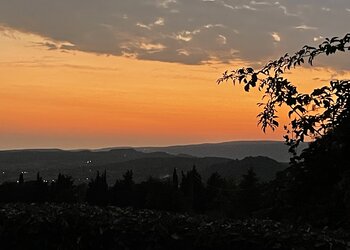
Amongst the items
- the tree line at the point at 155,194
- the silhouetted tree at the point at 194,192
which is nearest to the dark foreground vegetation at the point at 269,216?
the tree line at the point at 155,194

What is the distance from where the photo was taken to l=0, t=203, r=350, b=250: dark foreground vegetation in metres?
4.67

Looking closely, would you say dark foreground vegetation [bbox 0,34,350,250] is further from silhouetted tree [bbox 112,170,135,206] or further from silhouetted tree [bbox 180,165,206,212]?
silhouetted tree [bbox 180,165,206,212]

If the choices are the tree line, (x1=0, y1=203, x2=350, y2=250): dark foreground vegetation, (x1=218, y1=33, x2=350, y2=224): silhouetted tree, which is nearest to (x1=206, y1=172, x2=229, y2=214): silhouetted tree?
the tree line

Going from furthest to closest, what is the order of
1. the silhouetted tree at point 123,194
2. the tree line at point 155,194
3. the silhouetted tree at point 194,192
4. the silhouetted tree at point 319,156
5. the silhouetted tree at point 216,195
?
the silhouetted tree at point 194,192 → the silhouetted tree at point 216,195 → the silhouetted tree at point 123,194 → the tree line at point 155,194 → the silhouetted tree at point 319,156

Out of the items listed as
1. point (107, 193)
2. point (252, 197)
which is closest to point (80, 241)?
point (252, 197)

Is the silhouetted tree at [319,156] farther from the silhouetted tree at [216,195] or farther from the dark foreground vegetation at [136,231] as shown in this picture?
the silhouetted tree at [216,195]

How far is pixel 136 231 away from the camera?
5.62 m

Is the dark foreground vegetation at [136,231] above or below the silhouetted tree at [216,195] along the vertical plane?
above

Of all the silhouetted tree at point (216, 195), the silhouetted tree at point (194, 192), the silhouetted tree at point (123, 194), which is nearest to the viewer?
the silhouetted tree at point (123, 194)

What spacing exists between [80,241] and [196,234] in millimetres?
1697

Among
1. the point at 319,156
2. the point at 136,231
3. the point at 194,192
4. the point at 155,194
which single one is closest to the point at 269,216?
the point at 319,156

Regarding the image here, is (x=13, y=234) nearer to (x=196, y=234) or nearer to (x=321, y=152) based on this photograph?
(x=196, y=234)

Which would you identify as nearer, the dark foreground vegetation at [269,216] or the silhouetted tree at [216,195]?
the dark foreground vegetation at [269,216]

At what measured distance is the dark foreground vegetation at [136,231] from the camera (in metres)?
4.67
